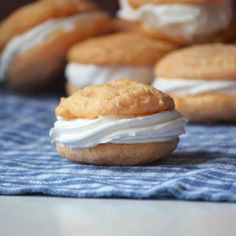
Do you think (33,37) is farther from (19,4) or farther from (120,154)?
(120,154)

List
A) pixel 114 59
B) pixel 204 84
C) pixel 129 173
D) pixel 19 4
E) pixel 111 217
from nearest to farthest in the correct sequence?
pixel 111 217, pixel 129 173, pixel 204 84, pixel 114 59, pixel 19 4

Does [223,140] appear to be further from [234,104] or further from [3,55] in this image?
[3,55]

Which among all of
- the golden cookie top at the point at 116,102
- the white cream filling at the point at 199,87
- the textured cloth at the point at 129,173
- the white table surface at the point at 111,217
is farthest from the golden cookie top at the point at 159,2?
the white table surface at the point at 111,217

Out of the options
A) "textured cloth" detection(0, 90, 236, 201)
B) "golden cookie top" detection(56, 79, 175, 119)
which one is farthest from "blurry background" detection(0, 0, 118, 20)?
"golden cookie top" detection(56, 79, 175, 119)

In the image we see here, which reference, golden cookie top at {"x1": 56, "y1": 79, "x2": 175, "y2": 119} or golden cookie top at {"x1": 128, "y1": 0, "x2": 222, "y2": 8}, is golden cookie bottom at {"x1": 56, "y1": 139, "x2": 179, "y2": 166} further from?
golden cookie top at {"x1": 128, "y1": 0, "x2": 222, "y2": 8}

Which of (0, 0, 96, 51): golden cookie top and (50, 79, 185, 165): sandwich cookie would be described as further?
(0, 0, 96, 51): golden cookie top

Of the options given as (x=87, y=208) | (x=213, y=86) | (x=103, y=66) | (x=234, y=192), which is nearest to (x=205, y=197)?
(x=234, y=192)

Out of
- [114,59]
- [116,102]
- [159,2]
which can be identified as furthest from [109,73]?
[116,102]
